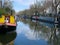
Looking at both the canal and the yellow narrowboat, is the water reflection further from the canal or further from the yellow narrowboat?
the yellow narrowboat

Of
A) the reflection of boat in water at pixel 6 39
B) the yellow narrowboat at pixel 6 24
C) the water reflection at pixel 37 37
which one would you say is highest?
the yellow narrowboat at pixel 6 24

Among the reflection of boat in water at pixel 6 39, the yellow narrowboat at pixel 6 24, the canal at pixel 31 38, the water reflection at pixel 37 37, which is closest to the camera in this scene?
the reflection of boat in water at pixel 6 39

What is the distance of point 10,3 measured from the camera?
6669cm

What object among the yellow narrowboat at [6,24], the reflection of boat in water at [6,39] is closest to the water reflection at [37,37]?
the reflection of boat in water at [6,39]

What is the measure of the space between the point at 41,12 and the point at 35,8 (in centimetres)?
625

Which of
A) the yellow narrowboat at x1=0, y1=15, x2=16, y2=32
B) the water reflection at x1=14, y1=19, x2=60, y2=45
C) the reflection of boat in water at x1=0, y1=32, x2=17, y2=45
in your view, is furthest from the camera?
the yellow narrowboat at x1=0, y1=15, x2=16, y2=32

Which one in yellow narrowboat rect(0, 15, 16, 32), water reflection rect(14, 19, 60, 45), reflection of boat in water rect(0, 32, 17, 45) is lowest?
water reflection rect(14, 19, 60, 45)

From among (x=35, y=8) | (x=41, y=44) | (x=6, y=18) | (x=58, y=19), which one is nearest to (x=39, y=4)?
(x=35, y=8)

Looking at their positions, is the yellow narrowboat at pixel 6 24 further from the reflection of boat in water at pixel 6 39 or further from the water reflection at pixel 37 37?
the reflection of boat in water at pixel 6 39

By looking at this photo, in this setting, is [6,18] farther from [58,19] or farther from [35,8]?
[35,8]

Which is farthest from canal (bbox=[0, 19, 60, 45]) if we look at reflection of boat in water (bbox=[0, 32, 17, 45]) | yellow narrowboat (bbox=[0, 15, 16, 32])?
yellow narrowboat (bbox=[0, 15, 16, 32])

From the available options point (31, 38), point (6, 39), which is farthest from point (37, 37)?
point (6, 39)

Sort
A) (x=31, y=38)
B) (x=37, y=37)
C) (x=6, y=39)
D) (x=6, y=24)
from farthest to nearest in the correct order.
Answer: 1. (x=6, y=24)
2. (x=37, y=37)
3. (x=31, y=38)
4. (x=6, y=39)

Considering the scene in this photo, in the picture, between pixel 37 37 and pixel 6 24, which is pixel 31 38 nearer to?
pixel 37 37
